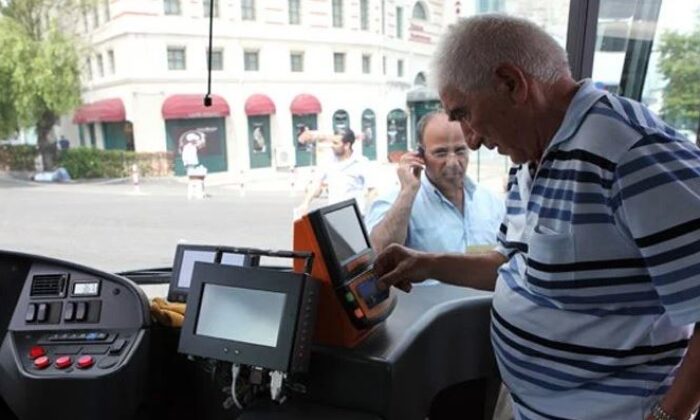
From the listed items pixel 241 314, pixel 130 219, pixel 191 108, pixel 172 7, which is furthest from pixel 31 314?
pixel 172 7

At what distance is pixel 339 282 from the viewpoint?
1071 mm

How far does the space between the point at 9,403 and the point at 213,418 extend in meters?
0.49

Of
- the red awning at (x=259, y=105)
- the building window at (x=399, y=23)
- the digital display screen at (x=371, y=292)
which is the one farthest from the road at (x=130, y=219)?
the digital display screen at (x=371, y=292)

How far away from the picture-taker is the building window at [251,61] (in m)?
2.30

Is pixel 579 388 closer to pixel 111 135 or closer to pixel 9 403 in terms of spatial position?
pixel 9 403

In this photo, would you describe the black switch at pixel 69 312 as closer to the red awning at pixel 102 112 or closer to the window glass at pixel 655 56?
the red awning at pixel 102 112

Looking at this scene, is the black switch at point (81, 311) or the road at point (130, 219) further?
the road at point (130, 219)

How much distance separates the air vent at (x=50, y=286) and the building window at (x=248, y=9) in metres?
1.20

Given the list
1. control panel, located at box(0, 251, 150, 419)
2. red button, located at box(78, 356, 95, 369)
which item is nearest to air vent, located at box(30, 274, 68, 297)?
control panel, located at box(0, 251, 150, 419)

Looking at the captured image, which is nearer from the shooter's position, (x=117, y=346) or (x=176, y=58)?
(x=117, y=346)

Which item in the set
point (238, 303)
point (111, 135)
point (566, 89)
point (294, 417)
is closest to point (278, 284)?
point (238, 303)

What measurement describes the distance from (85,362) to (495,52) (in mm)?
1098

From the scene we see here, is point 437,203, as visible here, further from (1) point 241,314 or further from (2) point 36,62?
(2) point 36,62

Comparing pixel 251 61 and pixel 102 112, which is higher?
pixel 251 61
